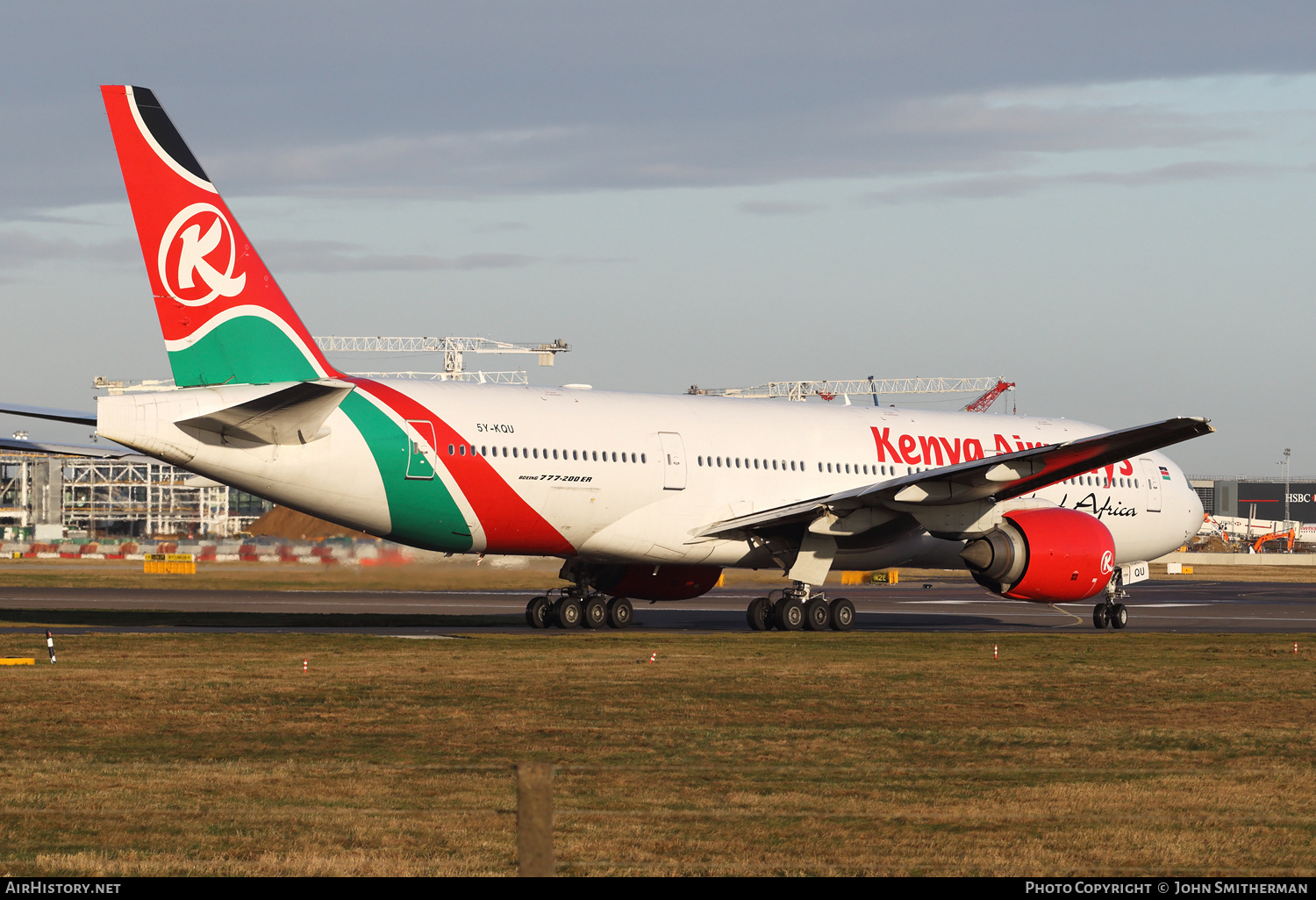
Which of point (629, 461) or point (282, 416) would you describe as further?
point (629, 461)

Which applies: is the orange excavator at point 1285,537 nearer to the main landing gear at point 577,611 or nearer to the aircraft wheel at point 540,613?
the main landing gear at point 577,611

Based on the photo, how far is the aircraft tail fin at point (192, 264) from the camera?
2323 centimetres

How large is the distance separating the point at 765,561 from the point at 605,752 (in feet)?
58.0

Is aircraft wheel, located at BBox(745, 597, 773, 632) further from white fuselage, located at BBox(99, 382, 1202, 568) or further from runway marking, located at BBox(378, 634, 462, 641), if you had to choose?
runway marking, located at BBox(378, 634, 462, 641)

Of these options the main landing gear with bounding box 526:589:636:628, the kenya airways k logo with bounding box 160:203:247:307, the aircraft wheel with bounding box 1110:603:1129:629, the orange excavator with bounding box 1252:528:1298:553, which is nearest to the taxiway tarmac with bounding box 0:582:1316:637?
the aircraft wheel with bounding box 1110:603:1129:629

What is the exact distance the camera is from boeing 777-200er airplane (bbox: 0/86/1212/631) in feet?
77.4

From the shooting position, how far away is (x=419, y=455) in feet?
83.0

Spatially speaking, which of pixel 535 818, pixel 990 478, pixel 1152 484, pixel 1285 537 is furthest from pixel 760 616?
pixel 1285 537

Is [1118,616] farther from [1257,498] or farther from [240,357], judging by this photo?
[1257,498]

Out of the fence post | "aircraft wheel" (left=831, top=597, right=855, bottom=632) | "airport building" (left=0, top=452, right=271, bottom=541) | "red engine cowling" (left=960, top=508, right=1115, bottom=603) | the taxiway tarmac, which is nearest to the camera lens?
the fence post

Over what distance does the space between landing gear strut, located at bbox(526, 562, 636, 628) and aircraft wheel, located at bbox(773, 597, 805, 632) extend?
2.96 metres

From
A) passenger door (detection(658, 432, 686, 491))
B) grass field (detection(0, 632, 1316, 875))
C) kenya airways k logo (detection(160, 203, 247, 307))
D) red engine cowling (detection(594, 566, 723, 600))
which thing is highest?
kenya airways k logo (detection(160, 203, 247, 307))

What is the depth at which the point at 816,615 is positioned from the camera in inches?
1156

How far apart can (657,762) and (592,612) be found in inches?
680
